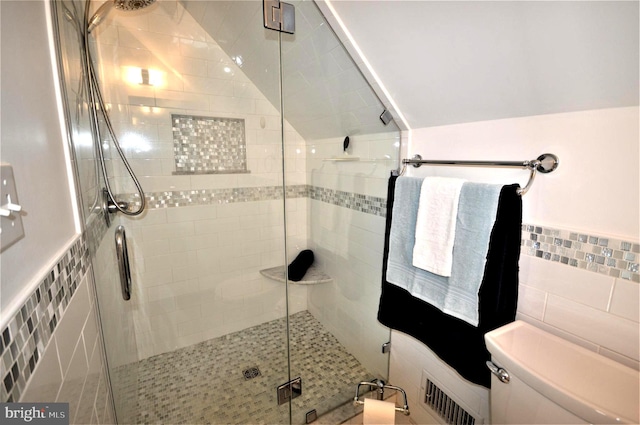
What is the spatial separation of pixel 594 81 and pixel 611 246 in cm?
50

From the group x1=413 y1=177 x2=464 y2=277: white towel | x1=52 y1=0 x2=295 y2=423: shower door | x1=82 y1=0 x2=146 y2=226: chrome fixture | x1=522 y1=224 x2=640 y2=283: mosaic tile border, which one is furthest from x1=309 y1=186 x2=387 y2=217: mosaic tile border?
x1=82 y1=0 x2=146 y2=226: chrome fixture

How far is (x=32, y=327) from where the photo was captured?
52 cm

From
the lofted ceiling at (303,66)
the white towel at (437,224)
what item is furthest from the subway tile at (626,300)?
the lofted ceiling at (303,66)

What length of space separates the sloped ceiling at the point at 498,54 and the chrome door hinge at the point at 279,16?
0.31 metres

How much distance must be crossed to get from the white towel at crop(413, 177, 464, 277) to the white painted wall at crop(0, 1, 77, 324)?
127 centimetres

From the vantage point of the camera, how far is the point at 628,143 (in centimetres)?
81

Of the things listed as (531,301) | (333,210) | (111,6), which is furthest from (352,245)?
(111,6)

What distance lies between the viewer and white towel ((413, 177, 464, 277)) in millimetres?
1177

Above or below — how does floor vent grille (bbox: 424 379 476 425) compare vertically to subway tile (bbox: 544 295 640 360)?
below

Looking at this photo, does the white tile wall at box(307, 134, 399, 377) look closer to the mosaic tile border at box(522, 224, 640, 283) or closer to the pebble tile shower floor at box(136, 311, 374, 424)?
the pebble tile shower floor at box(136, 311, 374, 424)

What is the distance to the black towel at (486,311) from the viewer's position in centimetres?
103

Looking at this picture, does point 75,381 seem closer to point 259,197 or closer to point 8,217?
point 8,217

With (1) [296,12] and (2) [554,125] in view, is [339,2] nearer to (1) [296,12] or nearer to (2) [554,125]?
(1) [296,12]

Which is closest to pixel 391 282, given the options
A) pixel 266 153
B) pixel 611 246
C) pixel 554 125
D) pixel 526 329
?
pixel 526 329
